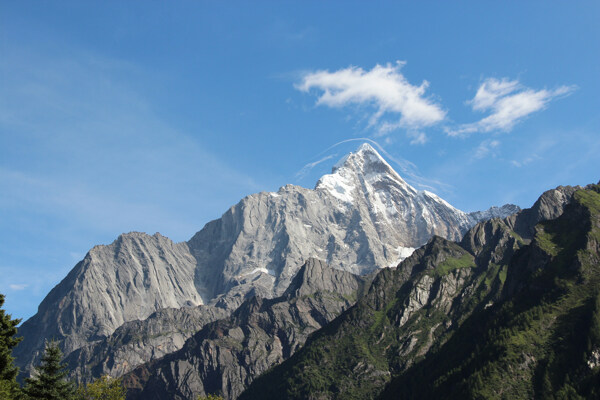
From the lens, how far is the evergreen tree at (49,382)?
10450cm

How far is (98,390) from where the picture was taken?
134000mm

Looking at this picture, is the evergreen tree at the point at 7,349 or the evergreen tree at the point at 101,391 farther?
the evergreen tree at the point at 101,391

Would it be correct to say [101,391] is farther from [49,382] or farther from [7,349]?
[7,349]

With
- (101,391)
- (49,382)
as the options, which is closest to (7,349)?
(49,382)

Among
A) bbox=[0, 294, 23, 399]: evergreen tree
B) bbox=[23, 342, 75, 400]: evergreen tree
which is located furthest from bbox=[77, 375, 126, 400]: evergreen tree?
bbox=[0, 294, 23, 399]: evergreen tree

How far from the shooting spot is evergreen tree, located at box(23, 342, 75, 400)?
104m

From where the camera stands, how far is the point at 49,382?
346 feet

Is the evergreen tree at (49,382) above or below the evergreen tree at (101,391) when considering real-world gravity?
below

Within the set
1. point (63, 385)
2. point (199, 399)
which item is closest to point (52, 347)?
point (63, 385)

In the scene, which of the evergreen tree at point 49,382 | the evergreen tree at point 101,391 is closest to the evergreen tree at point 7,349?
the evergreen tree at point 49,382

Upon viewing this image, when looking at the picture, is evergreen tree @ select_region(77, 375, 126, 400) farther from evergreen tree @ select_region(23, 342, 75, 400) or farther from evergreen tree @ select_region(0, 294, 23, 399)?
evergreen tree @ select_region(0, 294, 23, 399)

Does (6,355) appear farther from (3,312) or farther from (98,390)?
(98,390)

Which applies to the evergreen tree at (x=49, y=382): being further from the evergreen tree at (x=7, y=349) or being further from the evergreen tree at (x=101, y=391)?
the evergreen tree at (x=101, y=391)

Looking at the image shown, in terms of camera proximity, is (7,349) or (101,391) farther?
(101,391)
